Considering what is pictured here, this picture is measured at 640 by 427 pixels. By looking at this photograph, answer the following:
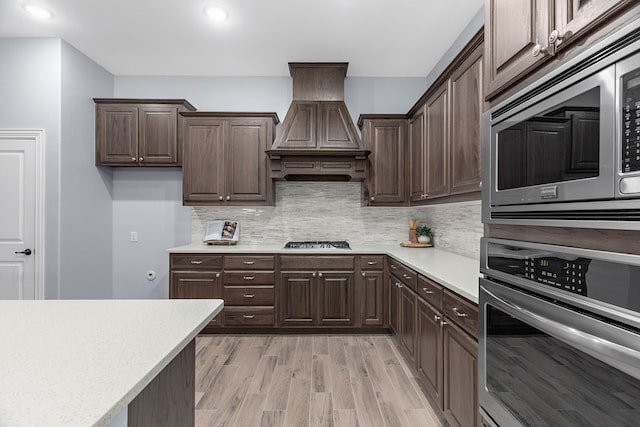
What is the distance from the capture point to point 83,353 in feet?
2.65

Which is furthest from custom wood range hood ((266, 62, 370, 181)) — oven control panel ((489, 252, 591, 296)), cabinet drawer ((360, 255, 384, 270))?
oven control panel ((489, 252, 591, 296))

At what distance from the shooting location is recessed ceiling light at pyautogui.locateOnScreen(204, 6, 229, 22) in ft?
8.97

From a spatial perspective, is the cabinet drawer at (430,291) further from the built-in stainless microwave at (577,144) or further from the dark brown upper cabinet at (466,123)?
the built-in stainless microwave at (577,144)

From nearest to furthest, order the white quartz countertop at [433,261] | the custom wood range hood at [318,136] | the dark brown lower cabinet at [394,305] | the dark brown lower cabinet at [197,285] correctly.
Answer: the white quartz countertop at [433,261], the dark brown lower cabinet at [394,305], the dark brown lower cabinet at [197,285], the custom wood range hood at [318,136]

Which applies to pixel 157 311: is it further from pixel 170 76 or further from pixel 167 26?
pixel 170 76

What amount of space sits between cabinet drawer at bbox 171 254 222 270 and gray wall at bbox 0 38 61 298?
113 cm

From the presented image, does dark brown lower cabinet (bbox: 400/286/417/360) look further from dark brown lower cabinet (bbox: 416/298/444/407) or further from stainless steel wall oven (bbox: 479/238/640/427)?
stainless steel wall oven (bbox: 479/238/640/427)

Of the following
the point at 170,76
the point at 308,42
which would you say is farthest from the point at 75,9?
the point at 308,42

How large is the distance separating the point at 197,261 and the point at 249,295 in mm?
661

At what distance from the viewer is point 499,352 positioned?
1.16m

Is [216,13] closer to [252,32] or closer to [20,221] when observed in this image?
[252,32]

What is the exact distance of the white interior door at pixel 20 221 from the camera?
3227 millimetres

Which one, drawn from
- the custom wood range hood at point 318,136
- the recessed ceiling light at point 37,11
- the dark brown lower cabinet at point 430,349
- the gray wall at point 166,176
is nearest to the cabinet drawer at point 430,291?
the dark brown lower cabinet at point 430,349

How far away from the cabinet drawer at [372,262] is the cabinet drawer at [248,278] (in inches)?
38.0
